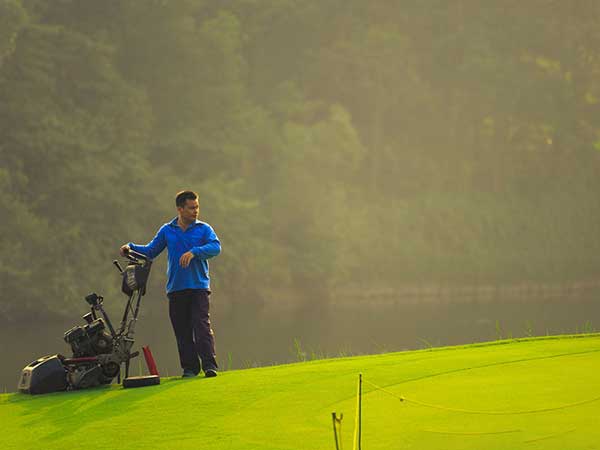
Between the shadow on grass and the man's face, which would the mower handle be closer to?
the man's face

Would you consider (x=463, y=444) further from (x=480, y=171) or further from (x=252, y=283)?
(x=480, y=171)

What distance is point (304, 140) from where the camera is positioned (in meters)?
51.9

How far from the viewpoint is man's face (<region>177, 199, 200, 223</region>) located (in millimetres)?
9406

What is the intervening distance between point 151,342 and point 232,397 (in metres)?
22.9

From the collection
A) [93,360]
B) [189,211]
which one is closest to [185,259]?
[189,211]

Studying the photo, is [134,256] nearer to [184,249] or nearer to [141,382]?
[184,249]

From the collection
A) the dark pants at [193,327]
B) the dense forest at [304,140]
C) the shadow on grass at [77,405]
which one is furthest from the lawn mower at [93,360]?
the dense forest at [304,140]

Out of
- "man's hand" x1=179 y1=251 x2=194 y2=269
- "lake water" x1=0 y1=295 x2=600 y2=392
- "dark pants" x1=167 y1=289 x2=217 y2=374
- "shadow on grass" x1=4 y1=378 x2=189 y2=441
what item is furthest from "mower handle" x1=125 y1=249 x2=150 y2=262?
"lake water" x1=0 y1=295 x2=600 y2=392

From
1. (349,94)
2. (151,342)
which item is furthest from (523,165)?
(151,342)

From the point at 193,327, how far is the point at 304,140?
42768 mm

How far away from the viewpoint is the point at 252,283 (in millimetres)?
46375

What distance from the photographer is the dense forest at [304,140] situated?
39.9 meters

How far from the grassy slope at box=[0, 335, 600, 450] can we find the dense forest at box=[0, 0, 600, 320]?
29159 mm

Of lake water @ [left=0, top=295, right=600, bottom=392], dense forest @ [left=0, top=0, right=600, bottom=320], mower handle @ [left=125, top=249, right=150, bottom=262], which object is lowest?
lake water @ [left=0, top=295, right=600, bottom=392]
